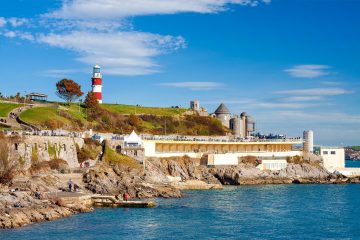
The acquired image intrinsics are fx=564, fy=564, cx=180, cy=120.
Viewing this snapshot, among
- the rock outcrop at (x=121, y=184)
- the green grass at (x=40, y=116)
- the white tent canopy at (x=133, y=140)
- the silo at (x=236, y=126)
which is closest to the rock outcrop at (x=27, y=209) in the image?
the rock outcrop at (x=121, y=184)

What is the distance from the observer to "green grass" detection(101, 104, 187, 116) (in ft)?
419

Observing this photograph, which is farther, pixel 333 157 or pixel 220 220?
pixel 333 157

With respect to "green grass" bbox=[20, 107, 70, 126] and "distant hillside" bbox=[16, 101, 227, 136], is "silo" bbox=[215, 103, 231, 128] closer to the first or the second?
"distant hillside" bbox=[16, 101, 227, 136]

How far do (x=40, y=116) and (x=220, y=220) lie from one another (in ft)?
164

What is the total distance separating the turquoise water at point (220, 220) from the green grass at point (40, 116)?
3059 cm

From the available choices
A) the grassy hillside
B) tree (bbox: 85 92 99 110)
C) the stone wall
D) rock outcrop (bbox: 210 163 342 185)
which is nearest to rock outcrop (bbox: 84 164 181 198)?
the stone wall

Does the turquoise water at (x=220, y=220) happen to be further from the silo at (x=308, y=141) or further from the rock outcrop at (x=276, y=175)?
the silo at (x=308, y=141)

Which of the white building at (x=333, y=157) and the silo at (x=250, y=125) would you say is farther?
the silo at (x=250, y=125)

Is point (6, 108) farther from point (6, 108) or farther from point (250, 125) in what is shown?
point (250, 125)

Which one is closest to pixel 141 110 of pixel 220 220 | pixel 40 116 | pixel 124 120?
pixel 124 120

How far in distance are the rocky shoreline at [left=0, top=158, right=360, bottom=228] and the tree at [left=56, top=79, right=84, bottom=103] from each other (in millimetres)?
33886

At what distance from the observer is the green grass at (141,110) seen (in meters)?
128

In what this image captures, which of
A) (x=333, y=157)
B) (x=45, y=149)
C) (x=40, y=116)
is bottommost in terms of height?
(x=333, y=157)

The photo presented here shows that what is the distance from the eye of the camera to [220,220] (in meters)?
53.6
